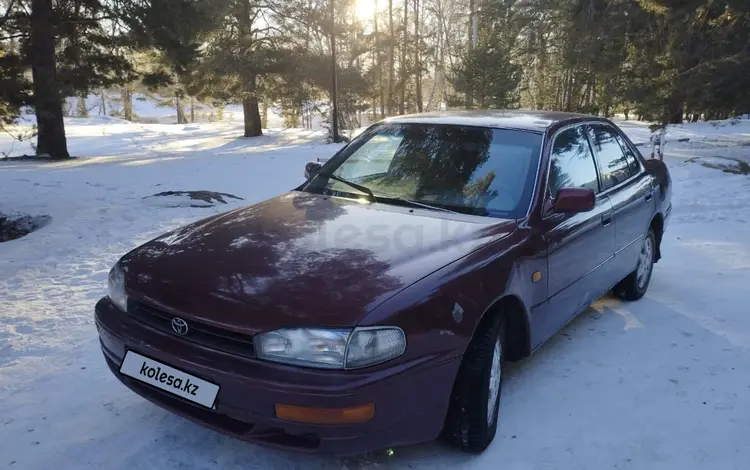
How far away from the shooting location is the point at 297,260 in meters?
2.53

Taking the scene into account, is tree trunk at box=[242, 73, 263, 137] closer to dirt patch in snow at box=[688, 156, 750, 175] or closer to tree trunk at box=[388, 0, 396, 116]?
tree trunk at box=[388, 0, 396, 116]

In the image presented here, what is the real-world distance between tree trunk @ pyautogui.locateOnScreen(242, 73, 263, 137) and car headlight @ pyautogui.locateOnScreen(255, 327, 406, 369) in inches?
779

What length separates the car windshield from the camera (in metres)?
3.24

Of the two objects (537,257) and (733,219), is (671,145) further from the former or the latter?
(537,257)

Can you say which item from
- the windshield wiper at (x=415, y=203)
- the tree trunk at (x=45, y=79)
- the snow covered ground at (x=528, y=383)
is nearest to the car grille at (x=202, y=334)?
the snow covered ground at (x=528, y=383)

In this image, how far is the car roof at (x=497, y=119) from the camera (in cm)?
367

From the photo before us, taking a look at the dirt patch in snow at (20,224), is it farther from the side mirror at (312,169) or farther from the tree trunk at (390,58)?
the tree trunk at (390,58)

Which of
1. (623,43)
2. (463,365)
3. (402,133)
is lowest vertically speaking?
(463,365)

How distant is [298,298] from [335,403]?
422 mm

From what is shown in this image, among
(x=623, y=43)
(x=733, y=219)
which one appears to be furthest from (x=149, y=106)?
(x=733, y=219)

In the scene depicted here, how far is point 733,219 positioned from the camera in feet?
26.0

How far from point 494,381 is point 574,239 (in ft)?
3.74

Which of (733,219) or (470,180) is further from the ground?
(470,180)

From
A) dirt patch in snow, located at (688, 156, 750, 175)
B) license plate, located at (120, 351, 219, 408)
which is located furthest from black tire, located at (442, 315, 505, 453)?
dirt patch in snow, located at (688, 156, 750, 175)
